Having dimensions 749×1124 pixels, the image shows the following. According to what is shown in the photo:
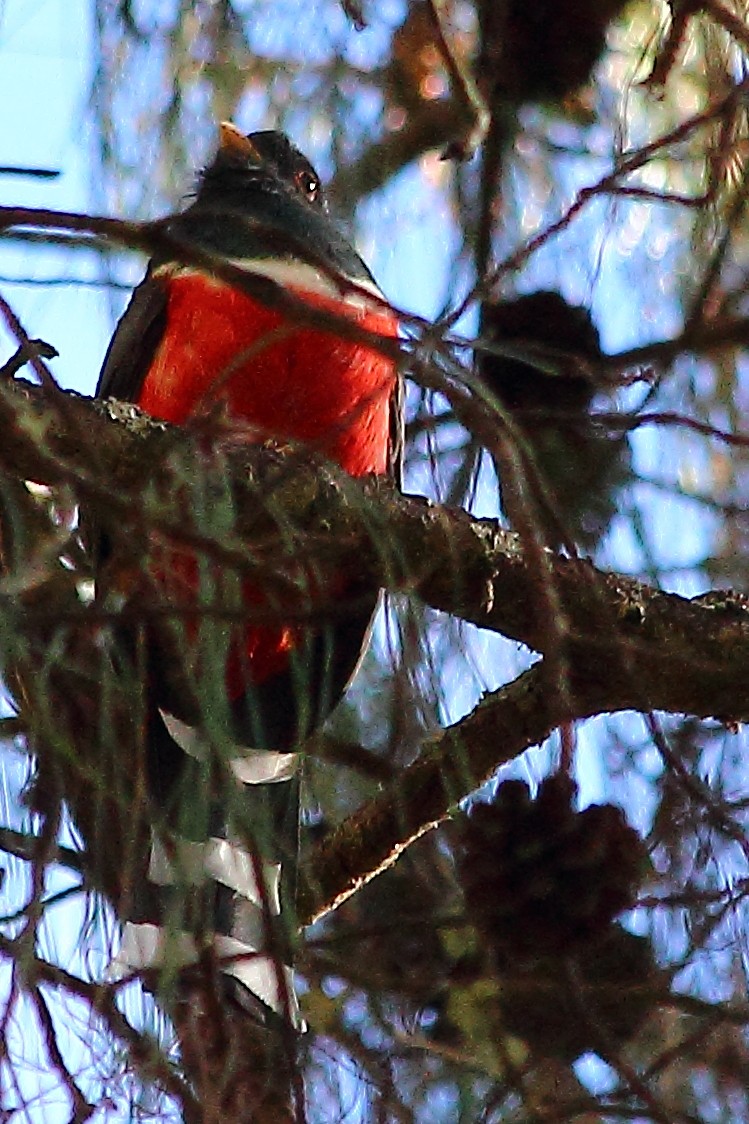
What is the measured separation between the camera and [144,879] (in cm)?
142

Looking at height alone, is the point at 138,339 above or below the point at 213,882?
above

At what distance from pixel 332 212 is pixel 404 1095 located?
110 centimetres

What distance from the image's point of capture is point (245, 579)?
1.13 meters

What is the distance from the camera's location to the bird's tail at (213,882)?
3.18 feet

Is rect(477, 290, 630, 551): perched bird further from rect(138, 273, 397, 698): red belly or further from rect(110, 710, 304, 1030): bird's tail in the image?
rect(110, 710, 304, 1030): bird's tail

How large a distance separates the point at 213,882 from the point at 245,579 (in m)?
0.21

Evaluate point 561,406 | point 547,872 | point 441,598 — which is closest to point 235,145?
point 561,406

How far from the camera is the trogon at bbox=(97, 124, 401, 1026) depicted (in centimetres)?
103

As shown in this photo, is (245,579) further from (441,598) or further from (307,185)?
(307,185)

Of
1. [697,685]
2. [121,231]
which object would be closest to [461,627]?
[697,685]

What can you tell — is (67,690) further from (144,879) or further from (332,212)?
(332,212)

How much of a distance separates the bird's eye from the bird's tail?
3.95ft

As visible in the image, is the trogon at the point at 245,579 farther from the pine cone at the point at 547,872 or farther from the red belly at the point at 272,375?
the pine cone at the point at 547,872

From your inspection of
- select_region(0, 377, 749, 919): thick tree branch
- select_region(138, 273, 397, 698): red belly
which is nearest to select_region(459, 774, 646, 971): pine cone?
select_region(0, 377, 749, 919): thick tree branch
